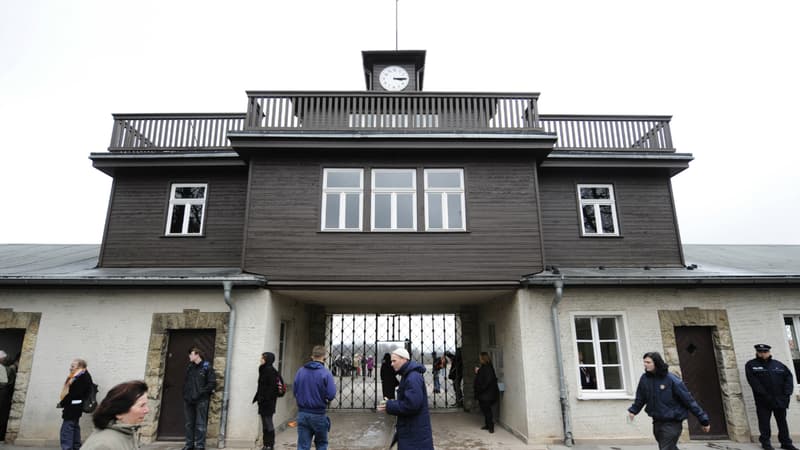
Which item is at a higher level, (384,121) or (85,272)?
(384,121)

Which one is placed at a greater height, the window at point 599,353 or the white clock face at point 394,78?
the white clock face at point 394,78

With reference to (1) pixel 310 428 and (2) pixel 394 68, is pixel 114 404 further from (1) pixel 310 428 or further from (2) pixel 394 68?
(2) pixel 394 68

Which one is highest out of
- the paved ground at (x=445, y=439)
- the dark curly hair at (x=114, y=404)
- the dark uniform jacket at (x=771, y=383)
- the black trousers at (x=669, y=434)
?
the dark curly hair at (x=114, y=404)

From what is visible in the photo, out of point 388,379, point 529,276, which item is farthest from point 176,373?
point 529,276

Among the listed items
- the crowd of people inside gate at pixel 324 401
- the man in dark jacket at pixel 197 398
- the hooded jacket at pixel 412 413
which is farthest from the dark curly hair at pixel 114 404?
the man in dark jacket at pixel 197 398

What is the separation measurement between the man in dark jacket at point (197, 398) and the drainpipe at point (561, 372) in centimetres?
644

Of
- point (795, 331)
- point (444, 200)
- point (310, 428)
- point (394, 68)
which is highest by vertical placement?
Answer: point (394, 68)

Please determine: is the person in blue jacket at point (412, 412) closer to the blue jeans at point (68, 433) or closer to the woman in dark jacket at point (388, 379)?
the blue jeans at point (68, 433)

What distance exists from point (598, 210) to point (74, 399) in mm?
11293

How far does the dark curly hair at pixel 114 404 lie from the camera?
8.20 feet

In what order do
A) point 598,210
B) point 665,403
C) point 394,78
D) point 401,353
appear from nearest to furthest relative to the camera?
point 401,353, point 665,403, point 598,210, point 394,78

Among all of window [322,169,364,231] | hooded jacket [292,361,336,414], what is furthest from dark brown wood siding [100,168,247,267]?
hooded jacket [292,361,336,414]

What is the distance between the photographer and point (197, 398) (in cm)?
772

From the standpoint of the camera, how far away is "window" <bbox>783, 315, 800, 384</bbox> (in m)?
8.98
